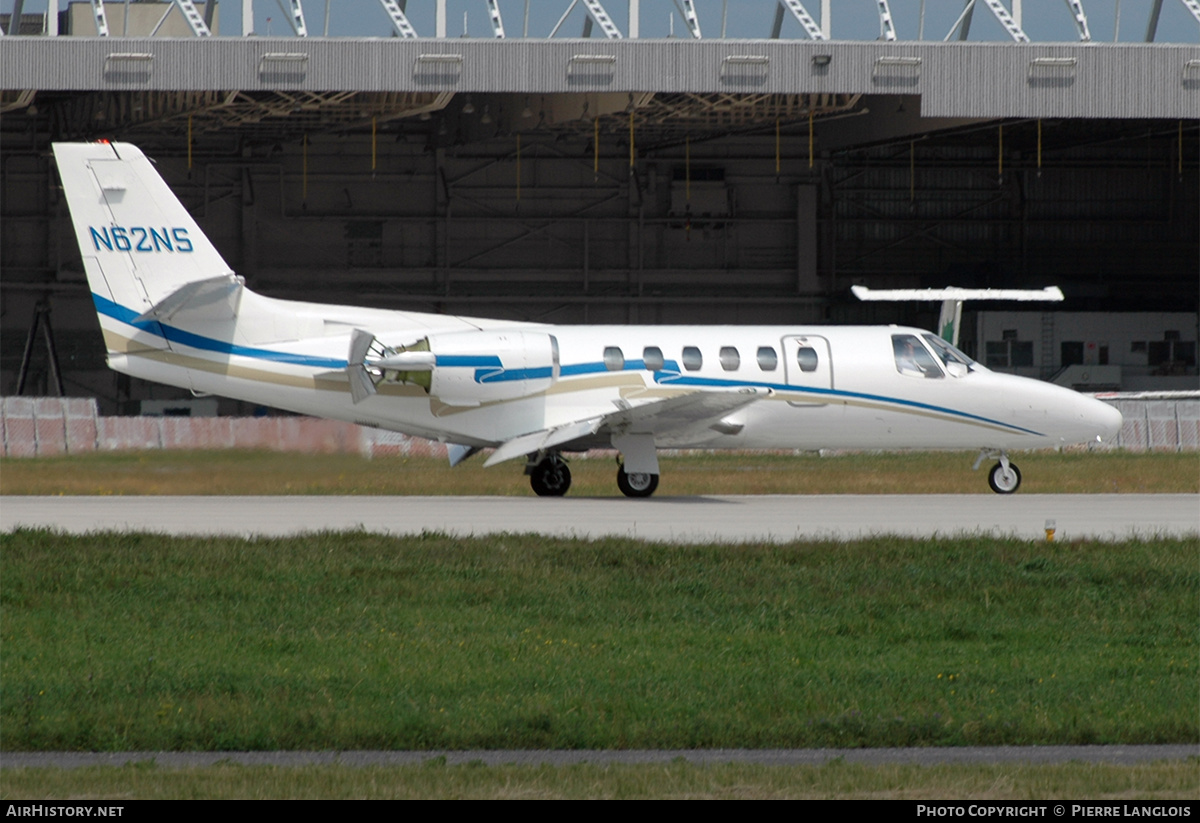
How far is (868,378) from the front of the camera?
2436 cm

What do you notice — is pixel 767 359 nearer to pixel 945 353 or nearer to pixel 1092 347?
pixel 945 353

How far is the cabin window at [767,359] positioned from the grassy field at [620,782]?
16429 millimetres

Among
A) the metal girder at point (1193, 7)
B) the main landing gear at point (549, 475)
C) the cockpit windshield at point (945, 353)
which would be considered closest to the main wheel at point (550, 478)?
the main landing gear at point (549, 475)

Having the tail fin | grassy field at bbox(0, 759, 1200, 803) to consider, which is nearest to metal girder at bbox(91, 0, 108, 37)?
the tail fin

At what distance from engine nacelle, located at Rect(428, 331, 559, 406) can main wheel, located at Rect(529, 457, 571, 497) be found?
5.40ft

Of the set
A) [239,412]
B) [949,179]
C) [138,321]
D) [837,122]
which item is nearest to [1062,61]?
[837,122]

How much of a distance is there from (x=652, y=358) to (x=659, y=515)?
4.01 m

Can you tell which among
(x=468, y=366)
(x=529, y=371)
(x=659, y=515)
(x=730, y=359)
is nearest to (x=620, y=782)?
(x=659, y=515)

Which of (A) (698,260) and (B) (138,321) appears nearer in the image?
(B) (138,321)

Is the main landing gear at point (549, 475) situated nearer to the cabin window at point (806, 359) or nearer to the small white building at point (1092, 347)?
the cabin window at point (806, 359)

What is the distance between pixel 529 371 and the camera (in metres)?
23.6

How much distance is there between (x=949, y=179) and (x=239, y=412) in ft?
92.6

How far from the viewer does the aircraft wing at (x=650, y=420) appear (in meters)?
22.5

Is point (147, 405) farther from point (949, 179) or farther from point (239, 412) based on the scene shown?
point (949, 179)
